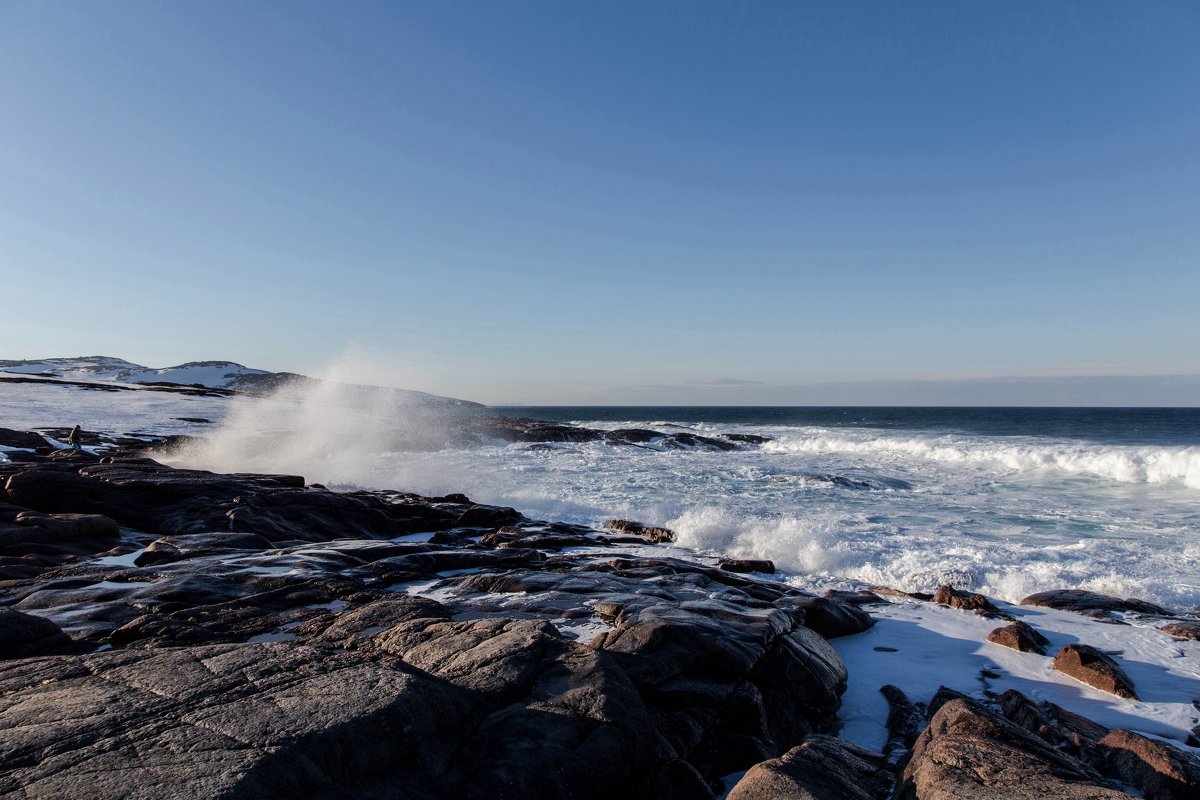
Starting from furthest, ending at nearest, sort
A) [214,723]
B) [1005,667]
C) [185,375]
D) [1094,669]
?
[185,375], [1005,667], [1094,669], [214,723]

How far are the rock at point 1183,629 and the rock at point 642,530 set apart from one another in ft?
28.4

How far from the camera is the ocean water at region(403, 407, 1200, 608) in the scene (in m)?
11.5

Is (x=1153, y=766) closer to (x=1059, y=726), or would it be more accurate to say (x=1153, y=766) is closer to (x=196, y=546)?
(x=1059, y=726)

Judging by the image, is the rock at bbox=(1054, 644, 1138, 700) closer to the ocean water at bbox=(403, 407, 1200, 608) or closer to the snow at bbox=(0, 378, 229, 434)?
the ocean water at bbox=(403, 407, 1200, 608)

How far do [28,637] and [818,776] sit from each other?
623 centimetres

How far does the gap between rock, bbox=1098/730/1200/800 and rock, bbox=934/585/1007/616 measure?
14.4ft

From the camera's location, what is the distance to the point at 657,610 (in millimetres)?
6613

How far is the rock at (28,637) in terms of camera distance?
4.81 meters

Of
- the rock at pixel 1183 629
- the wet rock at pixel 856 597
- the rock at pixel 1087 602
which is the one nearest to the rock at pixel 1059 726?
the wet rock at pixel 856 597

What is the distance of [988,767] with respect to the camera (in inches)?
150

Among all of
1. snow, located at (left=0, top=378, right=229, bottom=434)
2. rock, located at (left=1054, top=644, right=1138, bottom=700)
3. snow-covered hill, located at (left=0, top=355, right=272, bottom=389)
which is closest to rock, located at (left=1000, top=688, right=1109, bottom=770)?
rock, located at (left=1054, top=644, right=1138, bottom=700)

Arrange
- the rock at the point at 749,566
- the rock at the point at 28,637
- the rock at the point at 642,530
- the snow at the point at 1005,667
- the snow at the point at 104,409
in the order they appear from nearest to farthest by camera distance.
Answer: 1. the rock at the point at 28,637
2. the snow at the point at 1005,667
3. the rock at the point at 749,566
4. the rock at the point at 642,530
5. the snow at the point at 104,409

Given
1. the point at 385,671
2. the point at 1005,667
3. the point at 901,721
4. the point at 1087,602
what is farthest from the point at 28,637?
the point at 1087,602

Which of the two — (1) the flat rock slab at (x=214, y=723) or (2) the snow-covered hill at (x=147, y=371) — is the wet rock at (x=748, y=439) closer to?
(1) the flat rock slab at (x=214, y=723)
